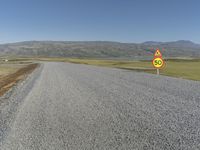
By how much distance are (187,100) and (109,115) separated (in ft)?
12.2

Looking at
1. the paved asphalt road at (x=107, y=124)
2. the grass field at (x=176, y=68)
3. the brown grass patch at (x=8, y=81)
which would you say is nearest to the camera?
the paved asphalt road at (x=107, y=124)

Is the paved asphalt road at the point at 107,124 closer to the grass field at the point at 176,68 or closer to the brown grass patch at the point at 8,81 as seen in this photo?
the brown grass patch at the point at 8,81

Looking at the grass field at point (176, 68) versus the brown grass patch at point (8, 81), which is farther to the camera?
the grass field at point (176, 68)

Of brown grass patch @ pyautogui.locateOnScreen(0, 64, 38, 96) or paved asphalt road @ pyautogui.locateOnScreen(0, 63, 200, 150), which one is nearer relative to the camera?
paved asphalt road @ pyautogui.locateOnScreen(0, 63, 200, 150)

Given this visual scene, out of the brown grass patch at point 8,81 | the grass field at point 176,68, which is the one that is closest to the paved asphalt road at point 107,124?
the brown grass patch at point 8,81

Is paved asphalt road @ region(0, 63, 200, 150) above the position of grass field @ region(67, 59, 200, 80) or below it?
above

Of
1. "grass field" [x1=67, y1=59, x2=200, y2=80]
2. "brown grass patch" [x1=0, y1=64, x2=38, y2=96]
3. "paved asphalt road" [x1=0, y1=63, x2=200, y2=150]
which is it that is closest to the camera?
"paved asphalt road" [x1=0, y1=63, x2=200, y2=150]


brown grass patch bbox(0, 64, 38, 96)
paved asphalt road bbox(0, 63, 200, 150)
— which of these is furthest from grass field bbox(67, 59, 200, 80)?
brown grass patch bbox(0, 64, 38, 96)

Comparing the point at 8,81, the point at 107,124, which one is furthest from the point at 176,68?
the point at 107,124

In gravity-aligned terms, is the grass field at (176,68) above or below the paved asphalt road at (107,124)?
below

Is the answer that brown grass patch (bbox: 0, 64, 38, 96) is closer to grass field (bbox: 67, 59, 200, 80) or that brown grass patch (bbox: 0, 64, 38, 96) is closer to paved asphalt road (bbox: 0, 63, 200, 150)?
paved asphalt road (bbox: 0, 63, 200, 150)

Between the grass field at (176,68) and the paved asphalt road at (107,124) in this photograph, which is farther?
the grass field at (176,68)

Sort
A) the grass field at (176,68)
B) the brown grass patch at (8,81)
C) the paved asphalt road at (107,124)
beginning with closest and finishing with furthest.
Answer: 1. the paved asphalt road at (107,124)
2. the brown grass patch at (8,81)
3. the grass field at (176,68)

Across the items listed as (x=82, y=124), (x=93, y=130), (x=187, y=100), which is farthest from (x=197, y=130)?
(x=187, y=100)
